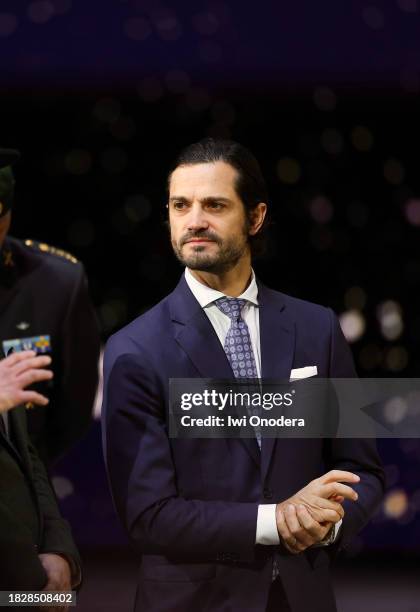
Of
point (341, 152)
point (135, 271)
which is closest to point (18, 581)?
point (135, 271)

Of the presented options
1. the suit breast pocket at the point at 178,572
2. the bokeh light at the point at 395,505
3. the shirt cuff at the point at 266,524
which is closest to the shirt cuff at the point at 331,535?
the shirt cuff at the point at 266,524

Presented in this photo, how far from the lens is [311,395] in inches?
85.6

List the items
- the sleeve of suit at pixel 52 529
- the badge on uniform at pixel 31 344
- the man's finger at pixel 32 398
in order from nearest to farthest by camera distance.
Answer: the man's finger at pixel 32 398, the sleeve of suit at pixel 52 529, the badge on uniform at pixel 31 344

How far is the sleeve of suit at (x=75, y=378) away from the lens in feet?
8.89

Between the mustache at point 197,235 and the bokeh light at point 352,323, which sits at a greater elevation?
the mustache at point 197,235

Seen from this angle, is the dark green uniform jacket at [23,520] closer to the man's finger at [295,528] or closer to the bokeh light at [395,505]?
the man's finger at [295,528]

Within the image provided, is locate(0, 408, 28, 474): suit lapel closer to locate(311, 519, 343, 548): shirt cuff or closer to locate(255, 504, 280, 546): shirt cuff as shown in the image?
locate(255, 504, 280, 546): shirt cuff

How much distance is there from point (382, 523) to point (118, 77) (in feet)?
6.10

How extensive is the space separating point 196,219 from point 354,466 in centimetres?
62

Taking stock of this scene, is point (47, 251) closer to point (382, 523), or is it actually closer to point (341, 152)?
point (341, 152)

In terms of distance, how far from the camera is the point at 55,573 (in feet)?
6.70

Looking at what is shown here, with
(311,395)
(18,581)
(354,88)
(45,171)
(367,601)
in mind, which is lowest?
(367,601)

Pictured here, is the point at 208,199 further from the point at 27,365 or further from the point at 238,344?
the point at 27,365

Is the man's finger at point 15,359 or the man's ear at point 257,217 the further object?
the man's ear at point 257,217
